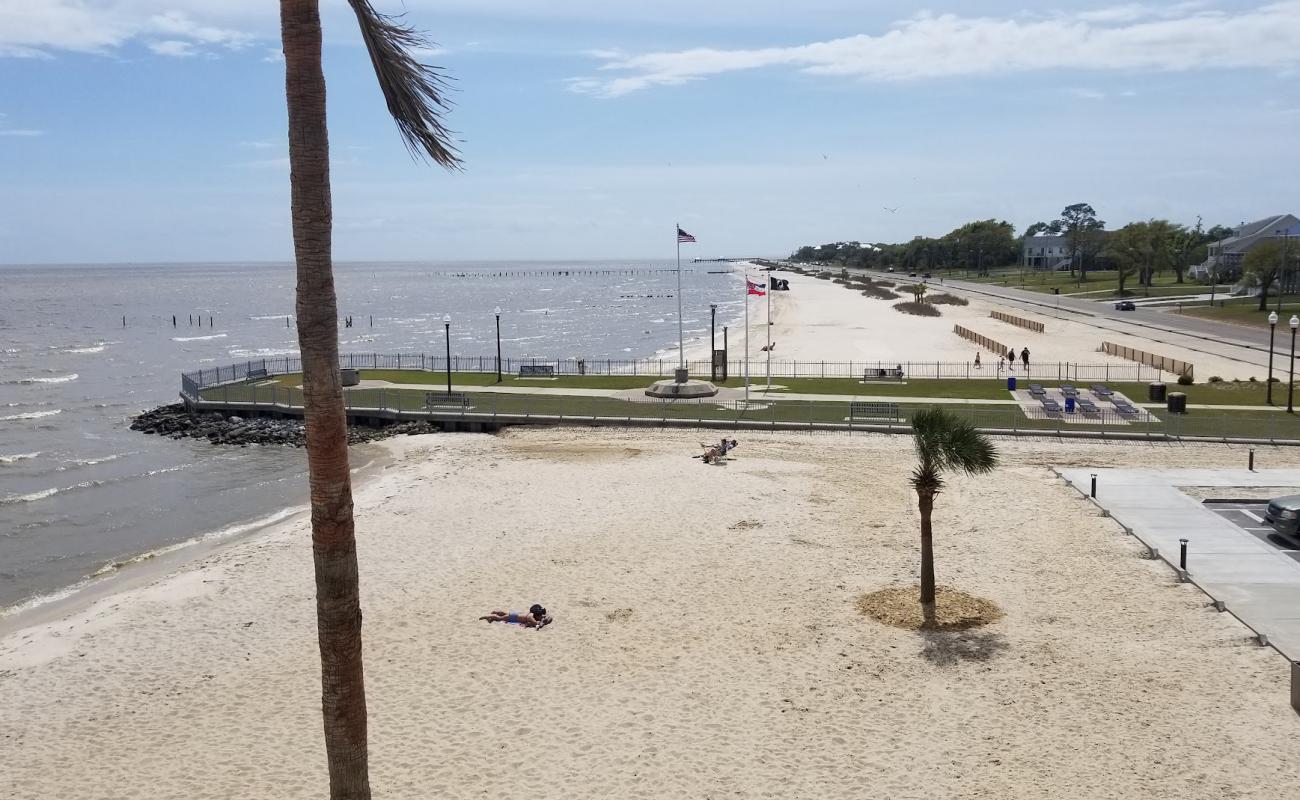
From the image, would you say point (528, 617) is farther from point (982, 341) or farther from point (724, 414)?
point (982, 341)

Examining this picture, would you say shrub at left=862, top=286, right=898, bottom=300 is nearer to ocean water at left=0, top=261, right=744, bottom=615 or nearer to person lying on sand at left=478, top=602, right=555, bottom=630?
ocean water at left=0, top=261, right=744, bottom=615

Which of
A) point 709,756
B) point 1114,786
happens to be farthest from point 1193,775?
point 709,756

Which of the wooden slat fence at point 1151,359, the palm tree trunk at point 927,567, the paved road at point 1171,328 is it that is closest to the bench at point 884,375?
the wooden slat fence at point 1151,359

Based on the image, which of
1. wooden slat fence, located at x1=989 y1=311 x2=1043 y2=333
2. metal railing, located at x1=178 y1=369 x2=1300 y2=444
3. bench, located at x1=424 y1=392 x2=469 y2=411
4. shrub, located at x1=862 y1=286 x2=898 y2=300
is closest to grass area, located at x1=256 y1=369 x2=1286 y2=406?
metal railing, located at x1=178 y1=369 x2=1300 y2=444

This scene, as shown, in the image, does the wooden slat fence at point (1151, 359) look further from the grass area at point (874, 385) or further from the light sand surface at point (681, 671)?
the light sand surface at point (681, 671)

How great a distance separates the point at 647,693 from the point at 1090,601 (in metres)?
7.86

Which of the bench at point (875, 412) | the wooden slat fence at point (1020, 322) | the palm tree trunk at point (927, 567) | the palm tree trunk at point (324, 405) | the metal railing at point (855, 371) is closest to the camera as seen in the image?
the palm tree trunk at point (324, 405)

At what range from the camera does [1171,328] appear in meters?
68.8

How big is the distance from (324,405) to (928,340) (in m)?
65.5

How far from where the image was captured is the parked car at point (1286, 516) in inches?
721

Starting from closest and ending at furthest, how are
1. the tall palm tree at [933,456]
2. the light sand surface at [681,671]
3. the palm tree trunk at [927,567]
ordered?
the light sand surface at [681,671], the tall palm tree at [933,456], the palm tree trunk at [927,567]

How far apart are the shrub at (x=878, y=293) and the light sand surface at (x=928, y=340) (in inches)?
672

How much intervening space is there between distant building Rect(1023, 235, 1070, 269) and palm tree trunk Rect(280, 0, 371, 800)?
616 ft

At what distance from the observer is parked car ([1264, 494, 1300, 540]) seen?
721 inches
